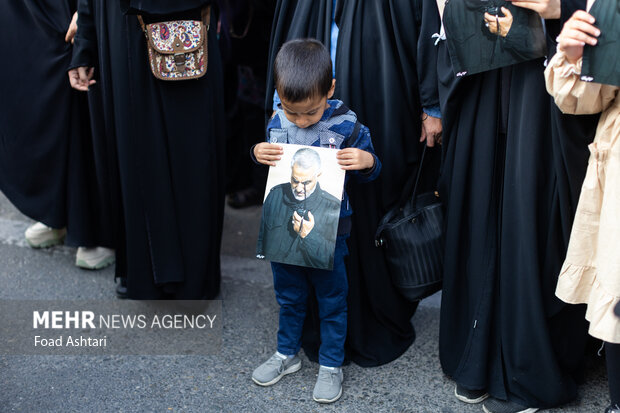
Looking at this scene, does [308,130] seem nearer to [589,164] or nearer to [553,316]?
[589,164]

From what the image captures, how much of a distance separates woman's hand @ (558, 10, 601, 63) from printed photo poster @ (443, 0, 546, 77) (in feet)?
0.65

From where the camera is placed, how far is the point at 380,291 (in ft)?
9.59

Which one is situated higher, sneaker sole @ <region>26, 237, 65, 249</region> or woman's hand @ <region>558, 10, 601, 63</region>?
woman's hand @ <region>558, 10, 601, 63</region>

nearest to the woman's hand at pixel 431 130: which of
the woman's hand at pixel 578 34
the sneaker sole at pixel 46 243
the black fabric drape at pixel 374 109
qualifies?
the black fabric drape at pixel 374 109

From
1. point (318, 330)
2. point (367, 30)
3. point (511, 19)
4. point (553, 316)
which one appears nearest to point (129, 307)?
point (318, 330)

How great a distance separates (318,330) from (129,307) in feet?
3.36

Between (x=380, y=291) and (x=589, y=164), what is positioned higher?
(x=589, y=164)

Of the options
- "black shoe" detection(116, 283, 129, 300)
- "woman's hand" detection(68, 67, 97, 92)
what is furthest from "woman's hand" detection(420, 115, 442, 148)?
"black shoe" detection(116, 283, 129, 300)

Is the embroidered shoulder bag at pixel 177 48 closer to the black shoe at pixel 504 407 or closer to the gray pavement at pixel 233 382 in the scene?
the gray pavement at pixel 233 382

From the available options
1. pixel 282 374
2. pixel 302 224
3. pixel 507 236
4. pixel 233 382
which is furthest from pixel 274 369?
pixel 507 236

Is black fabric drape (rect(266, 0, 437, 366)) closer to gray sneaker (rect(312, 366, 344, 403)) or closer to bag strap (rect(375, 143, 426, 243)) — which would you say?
bag strap (rect(375, 143, 426, 243))

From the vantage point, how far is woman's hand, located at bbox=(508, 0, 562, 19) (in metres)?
2.09

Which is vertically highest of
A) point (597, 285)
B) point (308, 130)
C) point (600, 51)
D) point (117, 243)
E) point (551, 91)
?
point (600, 51)

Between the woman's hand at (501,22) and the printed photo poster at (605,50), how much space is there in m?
0.31
